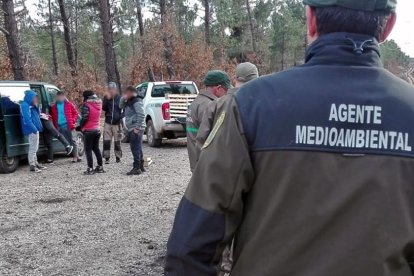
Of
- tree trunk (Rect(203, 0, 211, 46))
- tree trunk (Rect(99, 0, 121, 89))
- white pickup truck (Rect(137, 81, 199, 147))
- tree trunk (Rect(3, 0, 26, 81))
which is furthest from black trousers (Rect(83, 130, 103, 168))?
tree trunk (Rect(203, 0, 211, 46))

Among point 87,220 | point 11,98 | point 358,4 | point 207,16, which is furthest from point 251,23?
point 358,4

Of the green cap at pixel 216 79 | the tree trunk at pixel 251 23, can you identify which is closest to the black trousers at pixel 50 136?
the green cap at pixel 216 79

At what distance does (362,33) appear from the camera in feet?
4.76

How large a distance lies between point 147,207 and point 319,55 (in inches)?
231

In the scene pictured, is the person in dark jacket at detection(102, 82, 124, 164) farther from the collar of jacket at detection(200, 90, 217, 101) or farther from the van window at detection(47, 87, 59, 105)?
the collar of jacket at detection(200, 90, 217, 101)

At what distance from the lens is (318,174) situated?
1376 millimetres

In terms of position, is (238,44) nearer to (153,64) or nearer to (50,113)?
(153,64)

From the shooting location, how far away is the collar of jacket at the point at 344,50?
144 cm

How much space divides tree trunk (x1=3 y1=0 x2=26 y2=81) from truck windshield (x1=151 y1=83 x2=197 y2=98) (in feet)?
12.8

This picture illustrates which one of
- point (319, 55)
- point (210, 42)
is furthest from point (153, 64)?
point (319, 55)

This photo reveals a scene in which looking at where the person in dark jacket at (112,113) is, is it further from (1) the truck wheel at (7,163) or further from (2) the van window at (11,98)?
(1) the truck wheel at (7,163)

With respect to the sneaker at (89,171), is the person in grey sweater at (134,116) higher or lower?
higher

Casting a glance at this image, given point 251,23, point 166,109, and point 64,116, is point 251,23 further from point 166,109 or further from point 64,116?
point 64,116

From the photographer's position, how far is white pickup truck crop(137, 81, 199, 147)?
13.3 m
